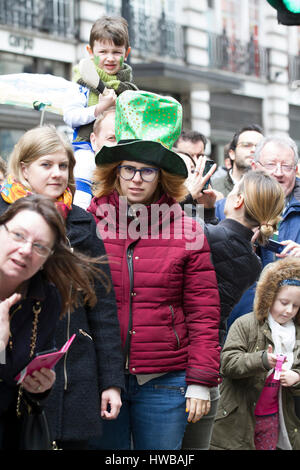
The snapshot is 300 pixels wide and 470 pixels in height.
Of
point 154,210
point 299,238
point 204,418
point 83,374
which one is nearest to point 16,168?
point 154,210

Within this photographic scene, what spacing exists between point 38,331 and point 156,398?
1022 millimetres

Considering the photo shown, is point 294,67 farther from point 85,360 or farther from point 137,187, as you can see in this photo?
point 85,360

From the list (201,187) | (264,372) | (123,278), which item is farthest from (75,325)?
(264,372)

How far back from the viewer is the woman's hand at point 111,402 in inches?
151

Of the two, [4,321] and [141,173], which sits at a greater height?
[141,173]

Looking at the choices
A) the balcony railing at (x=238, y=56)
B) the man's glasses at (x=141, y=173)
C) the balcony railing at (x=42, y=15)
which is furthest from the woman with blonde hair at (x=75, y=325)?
the balcony railing at (x=238, y=56)

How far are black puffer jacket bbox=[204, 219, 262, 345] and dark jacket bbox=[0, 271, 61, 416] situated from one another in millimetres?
1265

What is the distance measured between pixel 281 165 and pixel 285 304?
1000 millimetres

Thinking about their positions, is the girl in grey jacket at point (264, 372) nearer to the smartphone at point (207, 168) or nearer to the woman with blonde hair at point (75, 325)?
the smartphone at point (207, 168)

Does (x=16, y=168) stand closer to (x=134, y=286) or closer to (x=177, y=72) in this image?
(x=134, y=286)

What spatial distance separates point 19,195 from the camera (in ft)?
12.7

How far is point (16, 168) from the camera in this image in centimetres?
408

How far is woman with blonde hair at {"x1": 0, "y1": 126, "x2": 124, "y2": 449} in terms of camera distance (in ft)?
12.3

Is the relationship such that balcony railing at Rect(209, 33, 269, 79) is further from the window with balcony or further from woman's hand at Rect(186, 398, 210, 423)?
woman's hand at Rect(186, 398, 210, 423)
